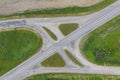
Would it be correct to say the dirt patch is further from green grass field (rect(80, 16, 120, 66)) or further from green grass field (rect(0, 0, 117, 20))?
green grass field (rect(80, 16, 120, 66))

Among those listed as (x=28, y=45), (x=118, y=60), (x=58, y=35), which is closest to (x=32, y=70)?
(x=28, y=45)

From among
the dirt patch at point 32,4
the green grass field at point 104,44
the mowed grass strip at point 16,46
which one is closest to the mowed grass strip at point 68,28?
the green grass field at point 104,44

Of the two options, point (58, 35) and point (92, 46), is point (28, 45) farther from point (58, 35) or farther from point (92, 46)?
point (92, 46)

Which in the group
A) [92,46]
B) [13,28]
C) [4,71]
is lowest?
[4,71]

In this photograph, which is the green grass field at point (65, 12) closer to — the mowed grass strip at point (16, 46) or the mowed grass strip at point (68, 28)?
the mowed grass strip at point (68, 28)

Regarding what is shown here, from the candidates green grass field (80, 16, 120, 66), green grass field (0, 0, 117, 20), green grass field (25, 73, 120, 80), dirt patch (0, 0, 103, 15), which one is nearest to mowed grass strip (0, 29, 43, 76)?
green grass field (0, 0, 117, 20)

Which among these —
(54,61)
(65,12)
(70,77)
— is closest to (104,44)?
(70,77)
